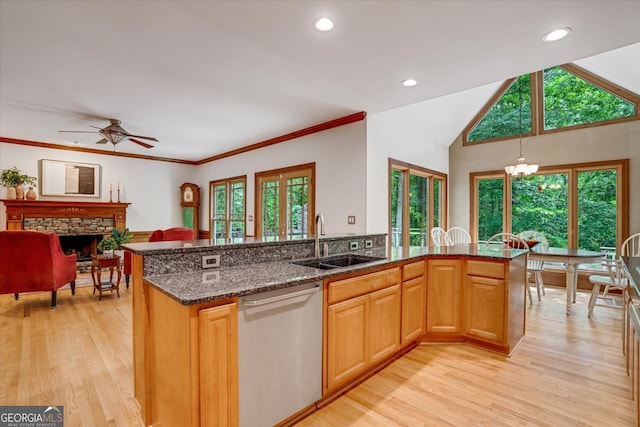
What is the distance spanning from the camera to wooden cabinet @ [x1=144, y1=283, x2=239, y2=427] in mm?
1400

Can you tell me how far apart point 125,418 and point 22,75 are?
328 cm

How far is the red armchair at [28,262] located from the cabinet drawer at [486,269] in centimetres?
480

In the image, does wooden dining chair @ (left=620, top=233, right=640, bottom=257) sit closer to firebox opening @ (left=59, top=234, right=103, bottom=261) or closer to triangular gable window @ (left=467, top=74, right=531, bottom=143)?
triangular gable window @ (left=467, top=74, right=531, bottom=143)

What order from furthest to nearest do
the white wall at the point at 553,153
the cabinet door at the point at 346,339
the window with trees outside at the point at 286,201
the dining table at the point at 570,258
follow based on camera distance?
the window with trees outside at the point at 286,201, the white wall at the point at 553,153, the dining table at the point at 570,258, the cabinet door at the point at 346,339

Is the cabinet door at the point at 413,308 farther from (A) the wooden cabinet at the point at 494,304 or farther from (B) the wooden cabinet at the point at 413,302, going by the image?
(A) the wooden cabinet at the point at 494,304

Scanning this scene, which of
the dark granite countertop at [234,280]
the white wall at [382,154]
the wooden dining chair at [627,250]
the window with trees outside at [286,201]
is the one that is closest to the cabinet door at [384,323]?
the dark granite countertop at [234,280]

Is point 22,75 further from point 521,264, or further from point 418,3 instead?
point 521,264

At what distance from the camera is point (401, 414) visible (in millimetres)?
1935

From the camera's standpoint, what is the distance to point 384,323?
242 centimetres

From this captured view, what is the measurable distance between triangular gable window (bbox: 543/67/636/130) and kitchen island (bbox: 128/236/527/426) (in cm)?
351

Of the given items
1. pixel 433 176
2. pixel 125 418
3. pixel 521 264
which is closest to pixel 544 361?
pixel 521 264

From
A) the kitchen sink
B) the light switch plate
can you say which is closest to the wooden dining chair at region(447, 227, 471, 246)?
the kitchen sink

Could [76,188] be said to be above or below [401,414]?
above

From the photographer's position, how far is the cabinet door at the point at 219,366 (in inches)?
55.8
